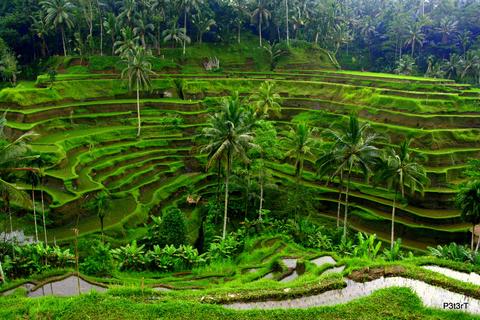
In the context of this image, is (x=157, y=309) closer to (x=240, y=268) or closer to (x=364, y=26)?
(x=240, y=268)

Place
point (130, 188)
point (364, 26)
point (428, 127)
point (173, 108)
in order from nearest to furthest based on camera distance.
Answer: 1. point (130, 188)
2. point (428, 127)
3. point (173, 108)
4. point (364, 26)

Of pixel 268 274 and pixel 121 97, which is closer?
pixel 268 274

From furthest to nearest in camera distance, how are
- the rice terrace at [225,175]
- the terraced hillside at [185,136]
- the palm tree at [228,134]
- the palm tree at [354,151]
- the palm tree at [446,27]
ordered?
the palm tree at [446,27]
the terraced hillside at [185,136]
the palm tree at [354,151]
the palm tree at [228,134]
the rice terrace at [225,175]

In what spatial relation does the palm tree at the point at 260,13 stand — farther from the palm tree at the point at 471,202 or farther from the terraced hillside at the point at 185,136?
the palm tree at the point at 471,202

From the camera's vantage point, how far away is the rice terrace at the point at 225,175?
14.5 m

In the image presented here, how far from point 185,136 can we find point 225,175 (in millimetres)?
11025

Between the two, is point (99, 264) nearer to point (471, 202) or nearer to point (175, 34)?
point (471, 202)

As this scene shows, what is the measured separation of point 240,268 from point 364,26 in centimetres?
7874

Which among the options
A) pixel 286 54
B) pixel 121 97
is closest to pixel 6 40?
pixel 121 97

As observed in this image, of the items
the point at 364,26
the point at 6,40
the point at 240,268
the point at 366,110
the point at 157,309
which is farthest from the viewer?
the point at 364,26

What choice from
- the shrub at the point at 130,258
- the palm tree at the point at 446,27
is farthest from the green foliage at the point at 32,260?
the palm tree at the point at 446,27

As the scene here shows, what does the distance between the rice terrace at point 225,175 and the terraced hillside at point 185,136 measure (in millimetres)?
165

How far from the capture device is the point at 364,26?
284ft

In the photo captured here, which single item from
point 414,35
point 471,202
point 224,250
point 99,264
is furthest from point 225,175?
point 414,35
